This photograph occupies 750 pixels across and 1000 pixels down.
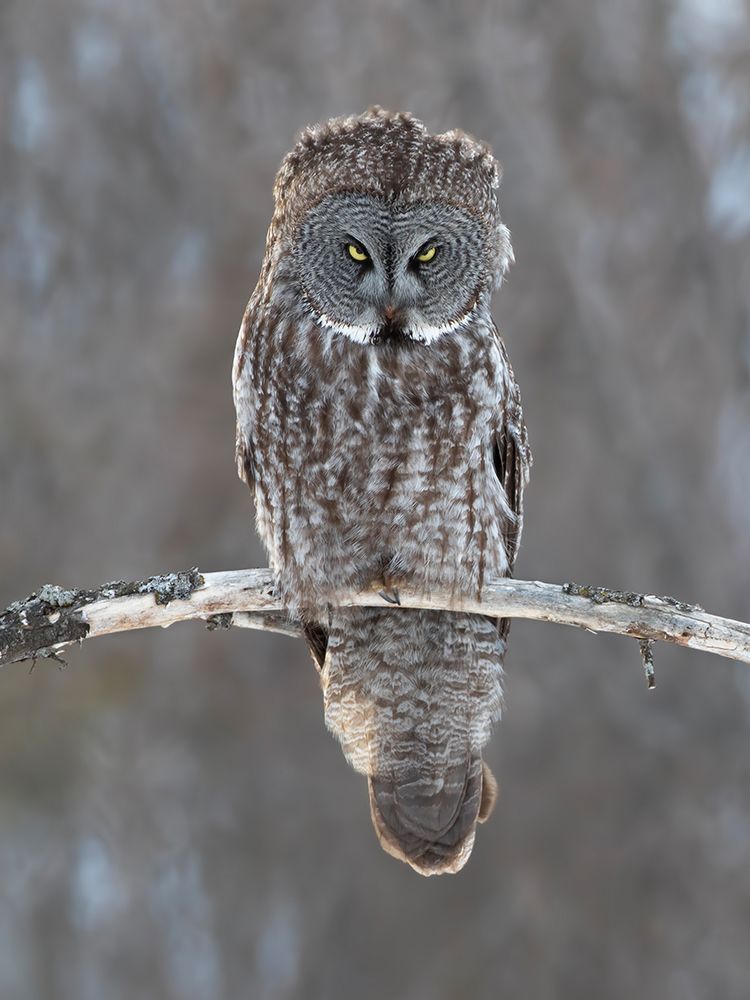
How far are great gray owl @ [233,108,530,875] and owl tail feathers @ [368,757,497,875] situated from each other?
587mm

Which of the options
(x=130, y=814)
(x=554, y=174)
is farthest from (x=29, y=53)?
(x=130, y=814)

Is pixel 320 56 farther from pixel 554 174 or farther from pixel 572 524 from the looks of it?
pixel 572 524

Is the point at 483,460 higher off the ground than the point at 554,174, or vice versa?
the point at 554,174

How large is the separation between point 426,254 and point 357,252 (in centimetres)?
17

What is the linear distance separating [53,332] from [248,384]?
3013 mm

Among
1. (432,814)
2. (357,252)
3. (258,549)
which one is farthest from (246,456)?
(258,549)

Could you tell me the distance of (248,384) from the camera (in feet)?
9.81

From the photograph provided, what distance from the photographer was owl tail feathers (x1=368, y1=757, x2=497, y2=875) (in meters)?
3.30

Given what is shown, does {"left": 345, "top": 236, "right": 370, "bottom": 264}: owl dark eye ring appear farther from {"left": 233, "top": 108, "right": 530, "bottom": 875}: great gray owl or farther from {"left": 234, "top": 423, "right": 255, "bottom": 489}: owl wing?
{"left": 234, "top": 423, "right": 255, "bottom": 489}: owl wing

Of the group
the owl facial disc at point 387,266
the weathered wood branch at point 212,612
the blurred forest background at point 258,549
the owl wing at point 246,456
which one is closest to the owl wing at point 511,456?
the owl facial disc at point 387,266

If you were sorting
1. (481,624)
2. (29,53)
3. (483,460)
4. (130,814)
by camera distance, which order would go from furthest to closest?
(130,814) < (29,53) < (481,624) < (483,460)

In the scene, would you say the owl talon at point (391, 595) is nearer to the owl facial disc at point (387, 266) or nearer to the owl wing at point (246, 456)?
the owl wing at point (246, 456)

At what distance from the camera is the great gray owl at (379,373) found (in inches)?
111

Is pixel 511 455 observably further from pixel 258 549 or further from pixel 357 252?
pixel 258 549
